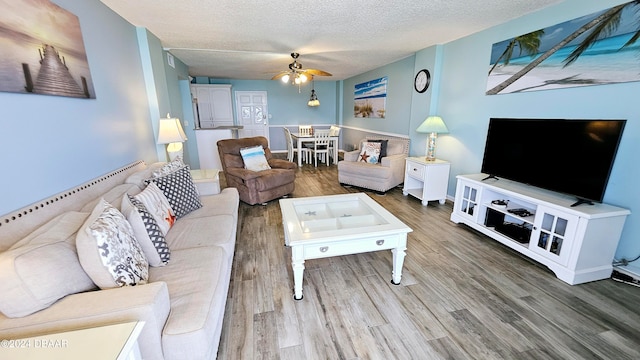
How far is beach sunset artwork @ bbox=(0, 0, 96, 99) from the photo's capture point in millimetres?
1332

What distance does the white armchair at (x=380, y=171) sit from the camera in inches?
162

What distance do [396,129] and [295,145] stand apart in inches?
111

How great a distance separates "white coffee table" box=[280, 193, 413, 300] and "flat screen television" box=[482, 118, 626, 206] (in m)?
1.45

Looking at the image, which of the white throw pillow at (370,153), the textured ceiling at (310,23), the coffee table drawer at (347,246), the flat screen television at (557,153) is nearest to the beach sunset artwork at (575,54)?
the textured ceiling at (310,23)

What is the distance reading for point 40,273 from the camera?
96 centimetres

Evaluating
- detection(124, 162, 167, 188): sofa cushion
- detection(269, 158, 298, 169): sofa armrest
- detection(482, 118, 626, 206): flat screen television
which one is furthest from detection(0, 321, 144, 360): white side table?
detection(269, 158, 298, 169): sofa armrest

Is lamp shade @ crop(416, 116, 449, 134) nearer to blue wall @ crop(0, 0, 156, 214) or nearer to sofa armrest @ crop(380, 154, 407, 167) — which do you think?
sofa armrest @ crop(380, 154, 407, 167)

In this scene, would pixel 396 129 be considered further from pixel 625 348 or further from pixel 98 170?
pixel 98 170

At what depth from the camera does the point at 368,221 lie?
2.22 meters

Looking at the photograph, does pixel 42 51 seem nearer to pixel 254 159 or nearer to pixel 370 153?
pixel 254 159

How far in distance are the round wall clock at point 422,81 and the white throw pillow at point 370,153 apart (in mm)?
1096

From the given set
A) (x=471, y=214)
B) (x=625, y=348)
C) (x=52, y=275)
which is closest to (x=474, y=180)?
(x=471, y=214)

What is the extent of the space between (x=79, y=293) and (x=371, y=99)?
5987 mm

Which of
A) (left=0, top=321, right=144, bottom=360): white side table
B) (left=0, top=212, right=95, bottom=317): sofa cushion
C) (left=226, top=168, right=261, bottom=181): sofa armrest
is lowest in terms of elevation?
(left=226, top=168, right=261, bottom=181): sofa armrest
